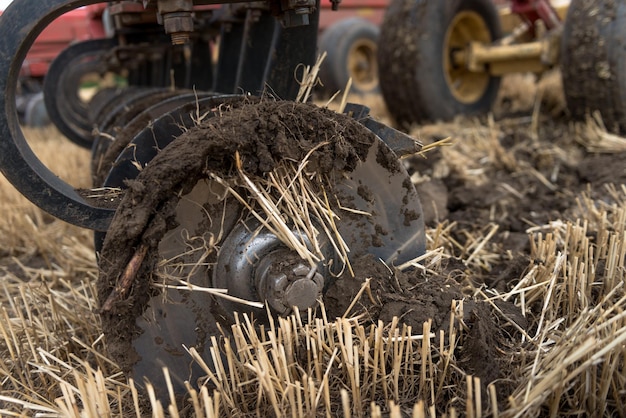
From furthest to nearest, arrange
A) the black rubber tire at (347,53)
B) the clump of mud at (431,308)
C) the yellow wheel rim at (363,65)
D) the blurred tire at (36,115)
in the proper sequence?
the yellow wheel rim at (363,65), the blurred tire at (36,115), the black rubber tire at (347,53), the clump of mud at (431,308)

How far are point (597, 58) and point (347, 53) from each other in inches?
140

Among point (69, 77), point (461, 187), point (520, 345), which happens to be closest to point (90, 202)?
point (520, 345)

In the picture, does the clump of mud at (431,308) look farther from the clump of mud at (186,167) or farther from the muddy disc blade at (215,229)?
the clump of mud at (186,167)

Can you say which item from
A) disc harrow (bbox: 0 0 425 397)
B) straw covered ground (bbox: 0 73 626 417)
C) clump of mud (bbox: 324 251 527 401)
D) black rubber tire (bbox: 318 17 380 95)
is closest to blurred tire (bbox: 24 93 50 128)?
black rubber tire (bbox: 318 17 380 95)

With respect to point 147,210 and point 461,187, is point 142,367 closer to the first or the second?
point 147,210

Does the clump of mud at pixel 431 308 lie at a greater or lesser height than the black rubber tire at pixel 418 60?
lesser

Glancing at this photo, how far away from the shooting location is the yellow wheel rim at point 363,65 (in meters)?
6.86

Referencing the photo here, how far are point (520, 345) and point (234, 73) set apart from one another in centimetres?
202

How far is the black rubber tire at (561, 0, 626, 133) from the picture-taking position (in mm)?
3193

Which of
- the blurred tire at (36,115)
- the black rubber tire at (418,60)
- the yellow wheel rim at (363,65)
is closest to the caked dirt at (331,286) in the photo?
the black rubber tire at (418,60)

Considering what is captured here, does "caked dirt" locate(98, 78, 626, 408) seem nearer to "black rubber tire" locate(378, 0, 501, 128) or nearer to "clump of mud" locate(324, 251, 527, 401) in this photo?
"clump of mud" locate(324, 251, 527, 401)

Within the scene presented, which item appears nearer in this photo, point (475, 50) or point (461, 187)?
point (461, 187)

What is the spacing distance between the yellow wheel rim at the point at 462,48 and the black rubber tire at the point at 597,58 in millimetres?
897

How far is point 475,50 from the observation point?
417cm
